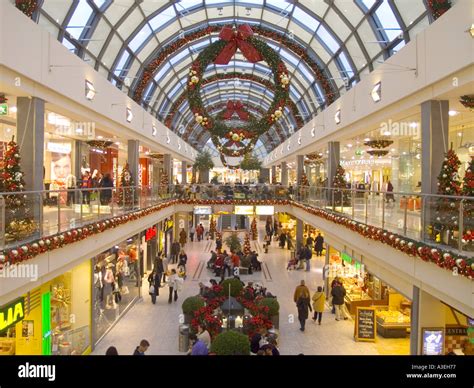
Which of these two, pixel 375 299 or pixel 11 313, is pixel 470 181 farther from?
pixel 375 299

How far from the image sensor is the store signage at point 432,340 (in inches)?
347

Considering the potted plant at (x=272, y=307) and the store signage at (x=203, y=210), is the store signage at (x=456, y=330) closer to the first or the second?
the potted plant at (x=272, y=307)

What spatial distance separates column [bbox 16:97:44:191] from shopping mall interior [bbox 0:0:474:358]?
40 millimetres

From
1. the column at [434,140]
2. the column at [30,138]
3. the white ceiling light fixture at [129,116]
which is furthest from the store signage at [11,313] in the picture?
the white ceiling light fixture at [129,116]

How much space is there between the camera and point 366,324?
517 inches

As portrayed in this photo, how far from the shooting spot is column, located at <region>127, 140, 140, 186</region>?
19219 mm

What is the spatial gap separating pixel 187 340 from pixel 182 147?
28.2 m

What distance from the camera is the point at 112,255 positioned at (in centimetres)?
1584

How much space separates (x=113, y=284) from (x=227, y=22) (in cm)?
1567

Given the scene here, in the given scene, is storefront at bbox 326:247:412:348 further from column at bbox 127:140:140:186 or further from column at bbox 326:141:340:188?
column at bbox 127:140:140:186

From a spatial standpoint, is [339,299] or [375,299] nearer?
[375,299]

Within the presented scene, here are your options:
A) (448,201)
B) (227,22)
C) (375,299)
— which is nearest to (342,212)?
(375,299)

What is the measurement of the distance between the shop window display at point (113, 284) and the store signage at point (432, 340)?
29.4 ft

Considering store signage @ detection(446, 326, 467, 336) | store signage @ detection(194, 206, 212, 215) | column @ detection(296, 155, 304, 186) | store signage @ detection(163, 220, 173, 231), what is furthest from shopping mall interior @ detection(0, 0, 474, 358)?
store signage @ detection(194, 206, 212, 215)
